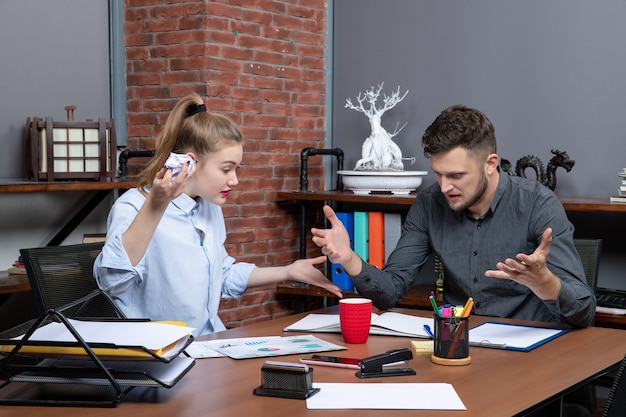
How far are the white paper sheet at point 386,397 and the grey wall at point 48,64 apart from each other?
7.42 ft

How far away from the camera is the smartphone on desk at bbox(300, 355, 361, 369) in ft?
6.04

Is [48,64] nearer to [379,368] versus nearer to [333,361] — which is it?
[333,361]

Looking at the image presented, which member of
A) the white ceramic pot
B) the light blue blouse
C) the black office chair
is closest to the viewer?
the black office chair

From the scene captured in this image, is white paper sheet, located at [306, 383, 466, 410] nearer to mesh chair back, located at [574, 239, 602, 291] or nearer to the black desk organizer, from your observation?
the black desk organizer

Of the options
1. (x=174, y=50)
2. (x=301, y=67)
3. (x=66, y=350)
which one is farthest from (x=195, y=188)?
(x=301, y=67)

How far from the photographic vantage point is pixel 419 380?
1.76m

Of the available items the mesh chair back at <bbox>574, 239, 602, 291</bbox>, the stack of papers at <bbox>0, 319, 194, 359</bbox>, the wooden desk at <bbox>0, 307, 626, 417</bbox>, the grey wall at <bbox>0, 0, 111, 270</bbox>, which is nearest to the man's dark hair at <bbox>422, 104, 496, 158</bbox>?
the mesh chair back at <bbox>574, 239, 602, 291</bbox>

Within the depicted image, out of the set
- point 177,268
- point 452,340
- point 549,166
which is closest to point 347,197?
point 549,166

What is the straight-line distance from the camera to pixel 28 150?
338 centimetres

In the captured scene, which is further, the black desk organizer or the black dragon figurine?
the black dragon figurine

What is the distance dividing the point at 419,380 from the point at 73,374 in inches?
27.6

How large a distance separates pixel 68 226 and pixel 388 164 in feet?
4.82

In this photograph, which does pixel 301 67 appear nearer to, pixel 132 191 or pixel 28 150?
pixel 28 150

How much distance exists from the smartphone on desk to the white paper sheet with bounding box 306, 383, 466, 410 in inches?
5.0
